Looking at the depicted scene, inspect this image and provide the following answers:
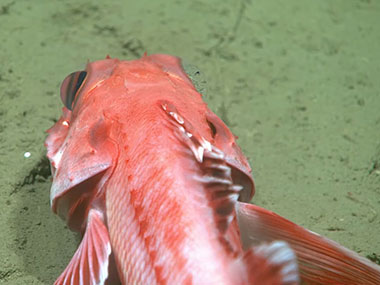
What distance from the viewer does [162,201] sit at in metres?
1.46

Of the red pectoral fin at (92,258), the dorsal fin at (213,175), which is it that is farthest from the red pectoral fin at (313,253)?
the red pectoral fin at (92,258)

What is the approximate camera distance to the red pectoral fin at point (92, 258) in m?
→ 1.56

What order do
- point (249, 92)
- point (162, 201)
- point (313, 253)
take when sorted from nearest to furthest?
1. point (162, 201)
2. point (313, 253)
3. point (249, 92)

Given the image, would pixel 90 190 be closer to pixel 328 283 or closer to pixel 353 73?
pixel 328 283

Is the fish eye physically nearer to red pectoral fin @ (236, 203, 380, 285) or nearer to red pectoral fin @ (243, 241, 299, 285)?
red pectoral fin @ (236, 203, 380, 285)

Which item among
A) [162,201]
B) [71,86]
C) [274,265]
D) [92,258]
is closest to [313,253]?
[274,265]

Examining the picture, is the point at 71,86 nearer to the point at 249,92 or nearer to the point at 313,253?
the point at 313,253

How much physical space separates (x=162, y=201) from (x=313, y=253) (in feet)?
1.90

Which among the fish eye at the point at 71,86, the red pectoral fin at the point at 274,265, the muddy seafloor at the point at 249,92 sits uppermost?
the red pectoral fin at the point at 274,265

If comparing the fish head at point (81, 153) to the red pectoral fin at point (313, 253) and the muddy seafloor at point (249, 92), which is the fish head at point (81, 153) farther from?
the red pectoral fin at point (313, 253)

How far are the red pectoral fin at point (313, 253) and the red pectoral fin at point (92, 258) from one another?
49 cm

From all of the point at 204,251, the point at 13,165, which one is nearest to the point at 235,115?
the point at 13,165

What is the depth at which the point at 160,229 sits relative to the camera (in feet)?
4.66

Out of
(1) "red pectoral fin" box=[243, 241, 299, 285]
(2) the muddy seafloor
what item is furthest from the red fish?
(2) the muddy seafloor
